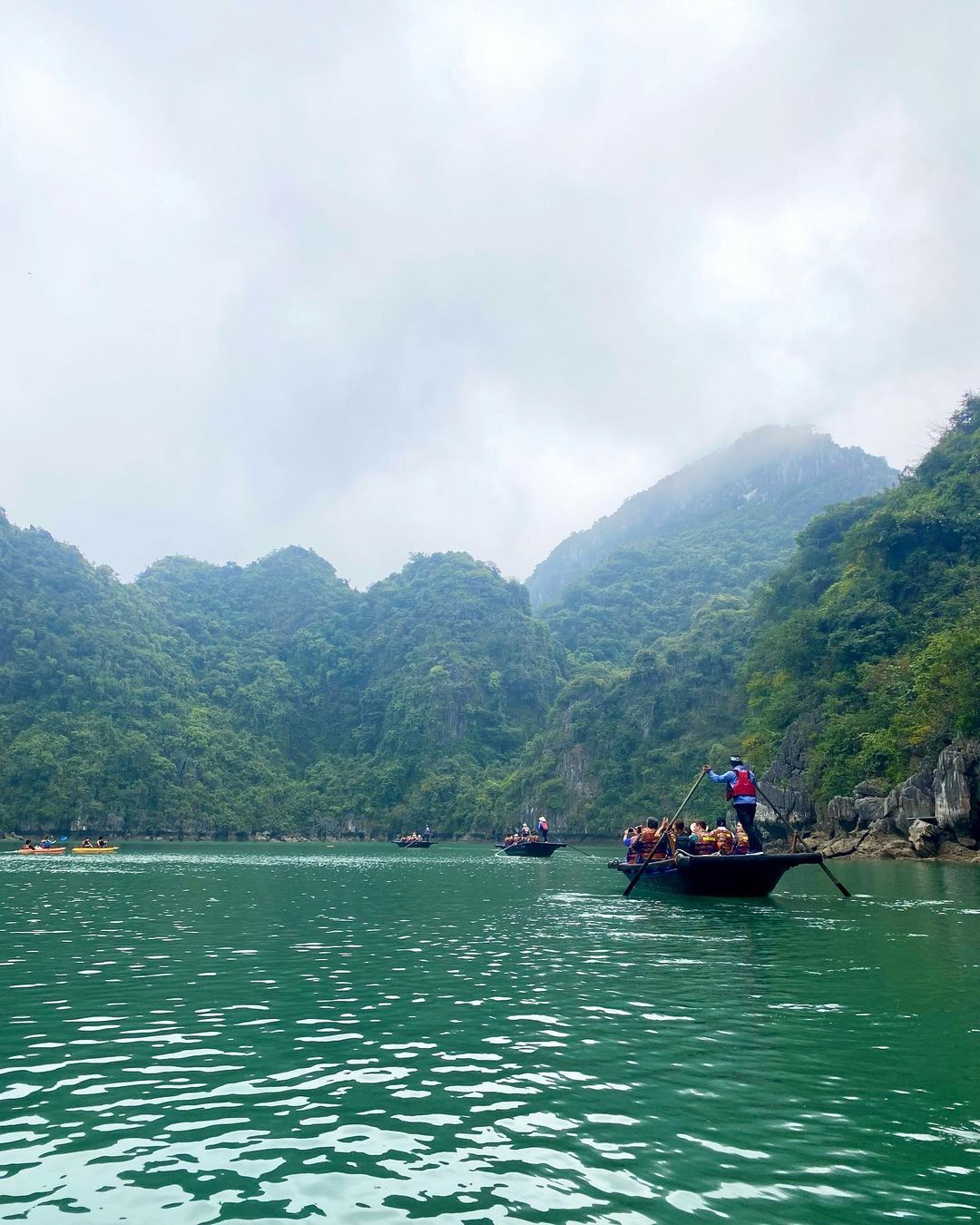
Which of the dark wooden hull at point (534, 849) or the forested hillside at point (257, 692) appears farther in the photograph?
the forested hillside at point (257, 692)

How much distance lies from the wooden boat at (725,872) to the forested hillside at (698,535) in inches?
3540

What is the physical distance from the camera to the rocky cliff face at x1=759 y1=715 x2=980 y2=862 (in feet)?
108

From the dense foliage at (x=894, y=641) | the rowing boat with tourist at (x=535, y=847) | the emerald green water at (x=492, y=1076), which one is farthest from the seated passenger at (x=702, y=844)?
the rowing boat with tourist at (x=535, y=847)

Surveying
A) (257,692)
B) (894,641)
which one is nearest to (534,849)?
(894,641)

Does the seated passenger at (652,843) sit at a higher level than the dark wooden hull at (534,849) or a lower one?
higher

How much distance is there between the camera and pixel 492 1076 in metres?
6.52

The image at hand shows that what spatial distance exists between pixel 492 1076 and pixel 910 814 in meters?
34.9

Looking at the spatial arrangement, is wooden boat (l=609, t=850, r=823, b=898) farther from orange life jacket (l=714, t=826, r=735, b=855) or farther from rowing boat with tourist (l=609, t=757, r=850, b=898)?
orange life jacket (l=714, t=826, r=735, b=855)

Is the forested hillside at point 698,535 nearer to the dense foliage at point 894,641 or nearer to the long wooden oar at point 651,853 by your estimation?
the dense foliage at point 894,641

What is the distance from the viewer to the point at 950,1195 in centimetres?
453

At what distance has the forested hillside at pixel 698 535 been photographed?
117688mm

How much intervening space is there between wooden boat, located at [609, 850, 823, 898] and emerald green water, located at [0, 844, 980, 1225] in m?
4.14

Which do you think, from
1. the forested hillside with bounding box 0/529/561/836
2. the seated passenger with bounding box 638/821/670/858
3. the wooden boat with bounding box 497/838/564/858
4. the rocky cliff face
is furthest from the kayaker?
the forested hillside with bounding box 0/529/561/836

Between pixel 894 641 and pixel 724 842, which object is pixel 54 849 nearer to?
pixel 724 842
